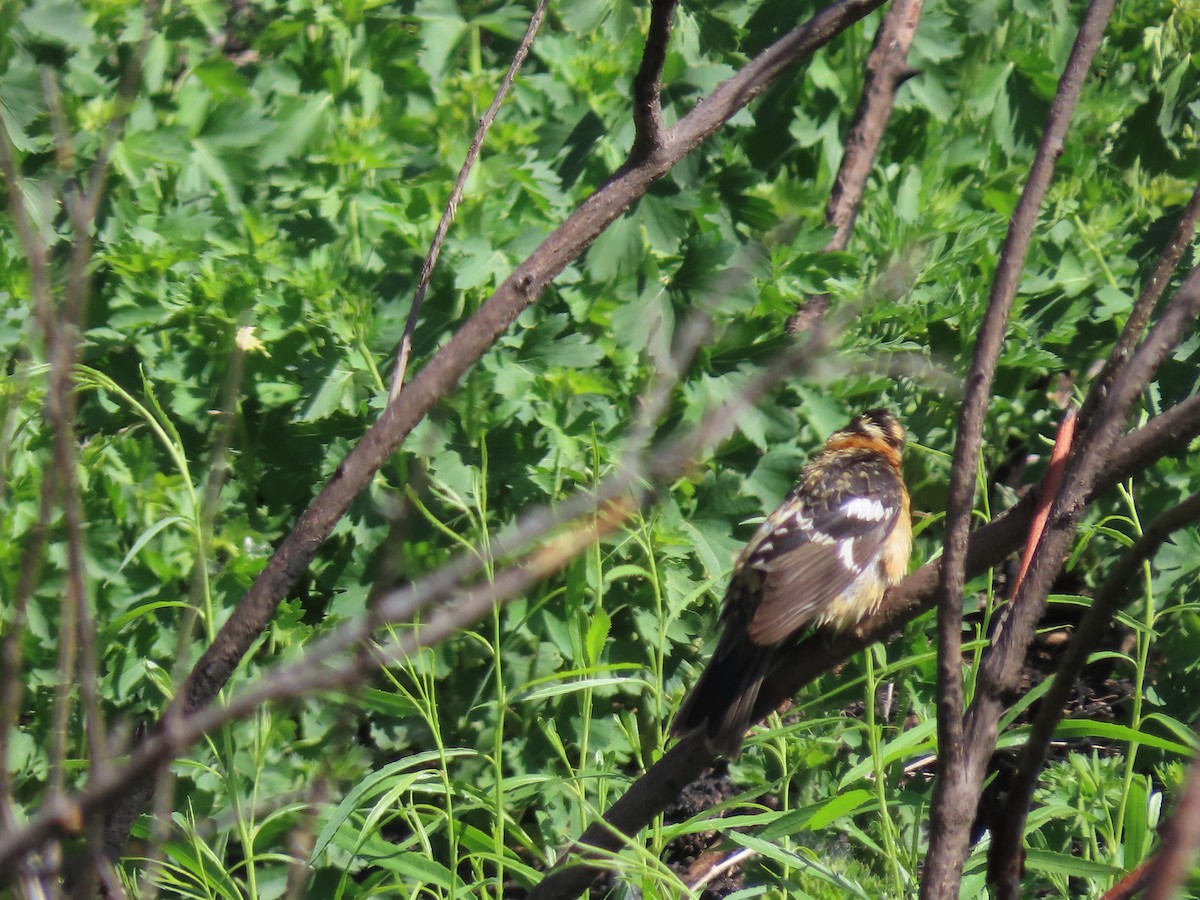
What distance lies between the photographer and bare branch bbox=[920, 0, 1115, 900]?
179cm

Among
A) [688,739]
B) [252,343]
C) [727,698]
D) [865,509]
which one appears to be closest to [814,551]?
[865,509]

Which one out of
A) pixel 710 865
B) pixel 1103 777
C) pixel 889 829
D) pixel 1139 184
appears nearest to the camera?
pixel 889 829

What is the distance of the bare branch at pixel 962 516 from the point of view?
179 centimetres

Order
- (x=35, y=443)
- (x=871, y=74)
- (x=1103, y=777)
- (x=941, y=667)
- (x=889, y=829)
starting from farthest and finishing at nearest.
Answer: (x=871, y=74), (x=35, y=443), (x=1103, y=777), (x=889, y=829), (x=941, y=667)

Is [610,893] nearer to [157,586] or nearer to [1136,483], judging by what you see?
[157,586]

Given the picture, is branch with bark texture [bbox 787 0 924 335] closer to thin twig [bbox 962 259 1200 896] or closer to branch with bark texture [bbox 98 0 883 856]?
branch with bark texture [bbox 98 0 883 856]

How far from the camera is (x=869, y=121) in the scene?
14.1 ft

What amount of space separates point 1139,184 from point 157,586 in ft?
12.9

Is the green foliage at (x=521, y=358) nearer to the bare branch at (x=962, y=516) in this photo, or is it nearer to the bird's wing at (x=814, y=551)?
the bird's wing at (x=814, y=551)

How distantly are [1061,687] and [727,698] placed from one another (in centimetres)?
140

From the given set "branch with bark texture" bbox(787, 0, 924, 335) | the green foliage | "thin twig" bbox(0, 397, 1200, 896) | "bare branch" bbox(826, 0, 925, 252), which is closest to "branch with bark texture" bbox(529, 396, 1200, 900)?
"thin twig" bbox(0, 397, 1200, 896)

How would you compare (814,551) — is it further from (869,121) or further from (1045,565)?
(1045,565)

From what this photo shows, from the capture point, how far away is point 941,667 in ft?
6.06

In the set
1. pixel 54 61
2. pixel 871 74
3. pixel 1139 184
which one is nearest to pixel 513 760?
pixel 871 74
